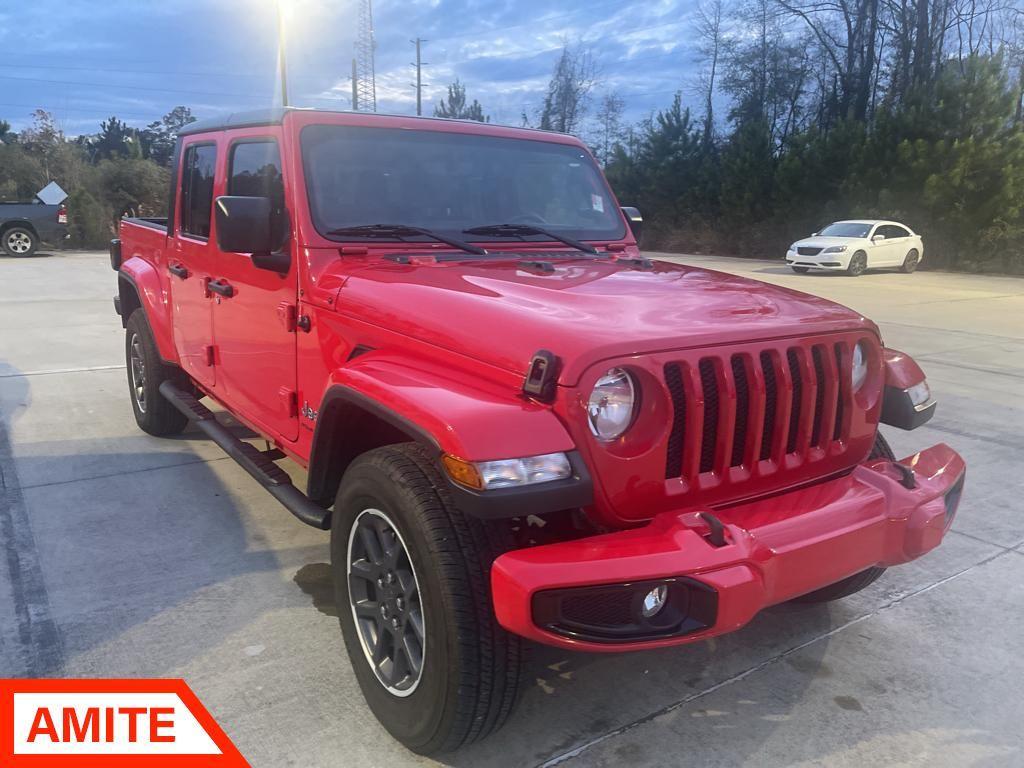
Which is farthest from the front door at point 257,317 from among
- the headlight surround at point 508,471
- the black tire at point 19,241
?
the black tire at point 19,241

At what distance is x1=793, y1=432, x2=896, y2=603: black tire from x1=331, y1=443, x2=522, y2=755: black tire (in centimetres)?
140

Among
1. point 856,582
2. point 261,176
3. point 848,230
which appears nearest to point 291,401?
point 261,176

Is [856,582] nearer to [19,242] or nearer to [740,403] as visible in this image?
[740,403]

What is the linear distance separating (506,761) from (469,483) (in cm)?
93

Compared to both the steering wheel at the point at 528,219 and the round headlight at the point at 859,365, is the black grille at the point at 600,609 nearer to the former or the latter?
the round headlight at the point at 859,365

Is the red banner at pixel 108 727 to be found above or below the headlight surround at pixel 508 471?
below

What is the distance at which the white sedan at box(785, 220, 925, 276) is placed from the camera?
20.9 meters

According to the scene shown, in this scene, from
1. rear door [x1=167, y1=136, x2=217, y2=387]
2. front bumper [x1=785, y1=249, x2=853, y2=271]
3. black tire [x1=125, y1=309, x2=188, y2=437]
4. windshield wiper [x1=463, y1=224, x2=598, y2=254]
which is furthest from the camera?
front bumper [x1=785, y1=249, x2=853, y2=271]

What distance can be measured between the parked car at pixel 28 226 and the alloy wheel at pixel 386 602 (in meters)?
22.1

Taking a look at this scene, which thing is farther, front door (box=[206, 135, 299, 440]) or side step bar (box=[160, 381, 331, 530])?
front door (box=[206, 135, 299, 440])

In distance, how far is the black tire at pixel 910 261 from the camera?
74.4 ft

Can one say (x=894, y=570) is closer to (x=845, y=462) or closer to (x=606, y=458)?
(x=845, y=462)

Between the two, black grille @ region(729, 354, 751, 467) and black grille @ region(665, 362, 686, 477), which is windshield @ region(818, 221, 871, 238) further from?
black grille @ region(665, 362, 686, 477)

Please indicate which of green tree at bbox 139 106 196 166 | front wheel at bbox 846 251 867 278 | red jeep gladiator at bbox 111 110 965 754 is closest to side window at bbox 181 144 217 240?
red jeep gladiator at bbox 111 110 965 754
